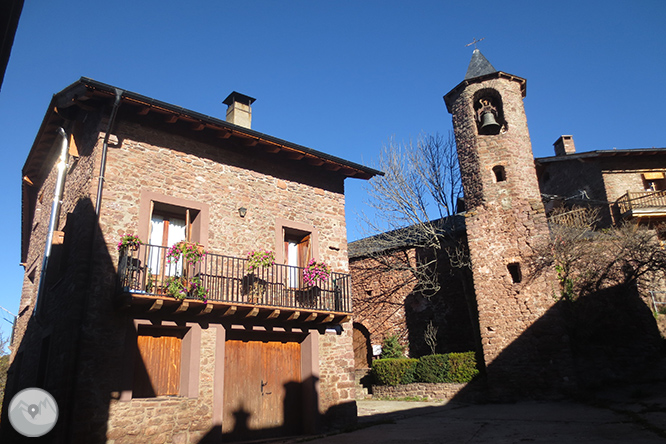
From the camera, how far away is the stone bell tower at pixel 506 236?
14445 millimetres

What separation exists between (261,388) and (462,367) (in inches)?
314

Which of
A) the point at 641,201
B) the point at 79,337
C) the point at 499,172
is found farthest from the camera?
the point at 641,201

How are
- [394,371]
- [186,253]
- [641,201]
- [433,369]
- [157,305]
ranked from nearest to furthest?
1. [157,305]
2. [186,253]
3. [433,369]
4. [394,371]
5. [641,201]

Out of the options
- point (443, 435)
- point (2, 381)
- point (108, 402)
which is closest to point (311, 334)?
point (443, 435)

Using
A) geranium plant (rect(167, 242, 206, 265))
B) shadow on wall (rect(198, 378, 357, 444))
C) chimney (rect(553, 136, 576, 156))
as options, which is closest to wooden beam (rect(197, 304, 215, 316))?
geranium plant (rect(167, 242, 206, 265))

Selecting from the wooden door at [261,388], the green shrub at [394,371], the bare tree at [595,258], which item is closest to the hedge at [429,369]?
the green shrub at [394,371]

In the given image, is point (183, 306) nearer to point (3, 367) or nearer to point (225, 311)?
point (225, 311)

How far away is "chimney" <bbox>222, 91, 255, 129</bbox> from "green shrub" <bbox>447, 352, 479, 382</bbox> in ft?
31.6

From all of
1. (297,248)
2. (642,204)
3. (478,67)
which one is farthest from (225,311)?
(642,204)

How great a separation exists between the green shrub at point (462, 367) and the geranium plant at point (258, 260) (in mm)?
8268

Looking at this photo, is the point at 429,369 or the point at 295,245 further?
the point at 429,369

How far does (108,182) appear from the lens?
9.16 meters

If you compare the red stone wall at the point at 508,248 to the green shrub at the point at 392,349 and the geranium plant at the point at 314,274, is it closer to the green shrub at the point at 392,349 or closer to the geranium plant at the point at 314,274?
the green shrub at the point at 392,349

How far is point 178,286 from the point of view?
8.58 metres
